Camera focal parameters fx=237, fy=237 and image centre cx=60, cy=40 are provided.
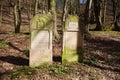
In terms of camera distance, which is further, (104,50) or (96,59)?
(104,50)

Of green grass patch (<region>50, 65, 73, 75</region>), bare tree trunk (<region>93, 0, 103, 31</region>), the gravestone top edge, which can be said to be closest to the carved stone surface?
the gravestone top edge

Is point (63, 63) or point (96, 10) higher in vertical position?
point (96, 10)

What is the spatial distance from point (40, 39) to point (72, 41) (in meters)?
1.27

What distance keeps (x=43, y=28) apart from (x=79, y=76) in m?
2.09

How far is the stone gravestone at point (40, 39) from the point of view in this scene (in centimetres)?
829

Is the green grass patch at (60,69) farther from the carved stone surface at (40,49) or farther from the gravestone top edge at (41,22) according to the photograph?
the gravestone top edge at (41,22)

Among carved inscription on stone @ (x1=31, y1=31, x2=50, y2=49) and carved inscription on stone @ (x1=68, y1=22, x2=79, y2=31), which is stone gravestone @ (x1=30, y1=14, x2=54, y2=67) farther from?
carved inscription on stone @ (x1=68, y1=22, x2=79, y2=31)

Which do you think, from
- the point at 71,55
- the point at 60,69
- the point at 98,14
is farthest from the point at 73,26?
the point at 98,14

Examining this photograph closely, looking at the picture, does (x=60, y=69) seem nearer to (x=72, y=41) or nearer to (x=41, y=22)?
(x=72, y=41)

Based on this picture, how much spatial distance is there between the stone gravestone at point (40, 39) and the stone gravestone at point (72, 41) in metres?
0.62

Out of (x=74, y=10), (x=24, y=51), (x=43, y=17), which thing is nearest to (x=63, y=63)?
(x=43, y=17)

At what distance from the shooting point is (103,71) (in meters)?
8.48

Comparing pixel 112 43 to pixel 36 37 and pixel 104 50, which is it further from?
pixel 36 37

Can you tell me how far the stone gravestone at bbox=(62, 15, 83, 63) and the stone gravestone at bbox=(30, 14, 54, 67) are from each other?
0.62 meters
